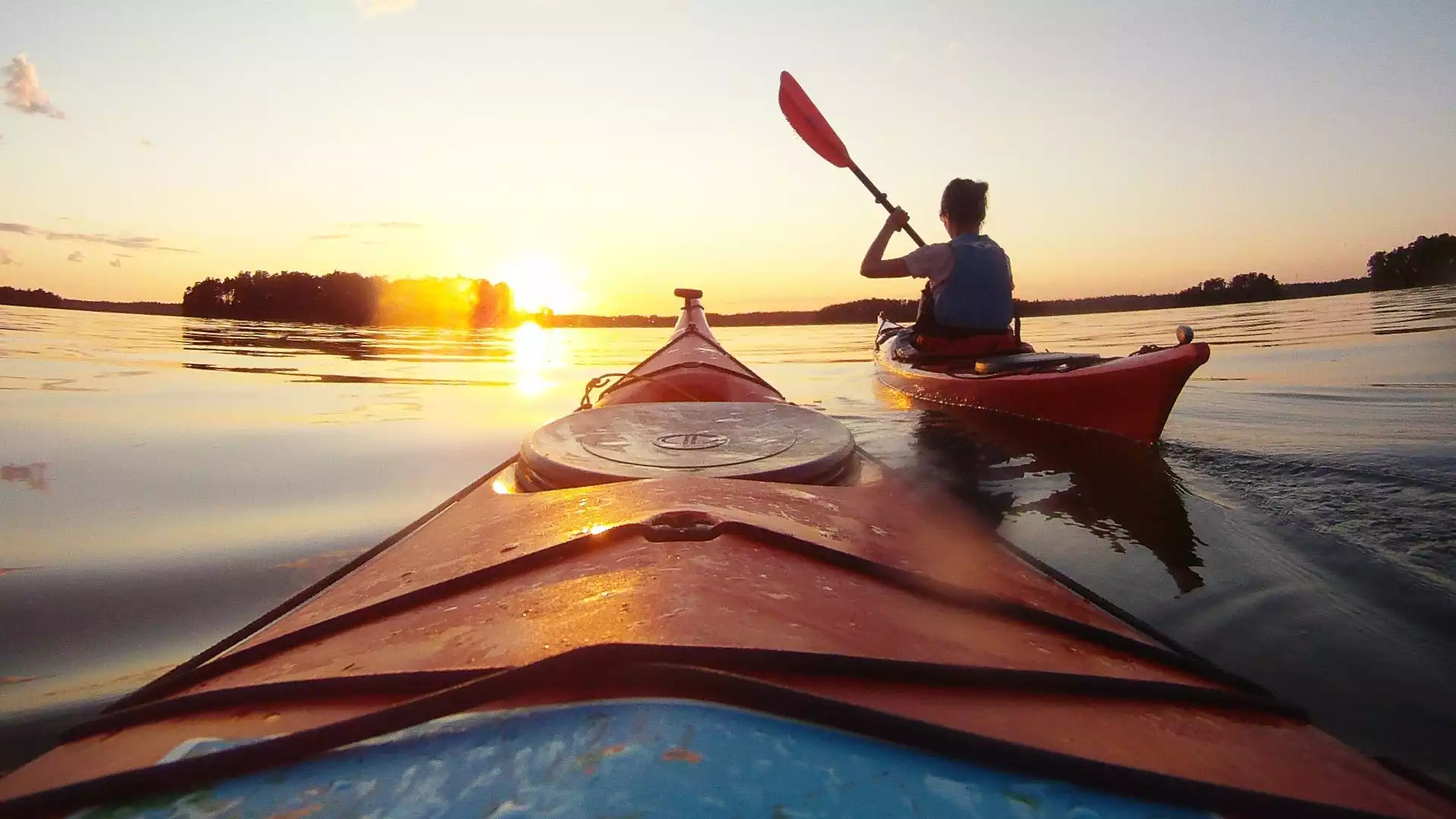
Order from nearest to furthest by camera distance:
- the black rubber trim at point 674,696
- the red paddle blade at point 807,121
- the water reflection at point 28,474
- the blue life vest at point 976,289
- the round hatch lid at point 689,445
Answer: the black rubber trim at point 674,696 → the round hatch lid at point 689,445 → the water reflection at point 28,474 → the blue life vest at point 976,289 → the red paddle blade at point 807,121

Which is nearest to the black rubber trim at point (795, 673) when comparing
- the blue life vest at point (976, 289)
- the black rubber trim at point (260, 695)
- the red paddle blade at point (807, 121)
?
the black rubber trim at point (260, 695)

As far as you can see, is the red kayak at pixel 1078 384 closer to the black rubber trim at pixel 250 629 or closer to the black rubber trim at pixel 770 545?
the black rubber trim at pixel 770 545

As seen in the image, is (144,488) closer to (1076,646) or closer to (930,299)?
(1076,646)

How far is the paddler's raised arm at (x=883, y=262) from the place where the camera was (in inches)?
265

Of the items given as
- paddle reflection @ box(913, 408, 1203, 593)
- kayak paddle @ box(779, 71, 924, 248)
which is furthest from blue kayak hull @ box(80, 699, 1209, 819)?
kayak paddle @ box(779, 71, 924, 248)

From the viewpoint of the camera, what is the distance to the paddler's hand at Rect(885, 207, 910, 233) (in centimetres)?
734

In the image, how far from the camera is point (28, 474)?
395 cm

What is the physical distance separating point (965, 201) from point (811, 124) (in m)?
2.06

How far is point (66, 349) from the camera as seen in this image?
12781 millimetres

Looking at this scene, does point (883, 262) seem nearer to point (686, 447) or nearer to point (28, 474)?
point (686, 447)

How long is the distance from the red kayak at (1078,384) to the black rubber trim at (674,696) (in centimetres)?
426

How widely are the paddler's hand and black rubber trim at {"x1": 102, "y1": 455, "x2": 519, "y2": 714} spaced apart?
5.82 meters

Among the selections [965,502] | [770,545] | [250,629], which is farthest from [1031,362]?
[250,629]

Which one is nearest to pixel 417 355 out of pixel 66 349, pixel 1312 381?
pixel 66 349
